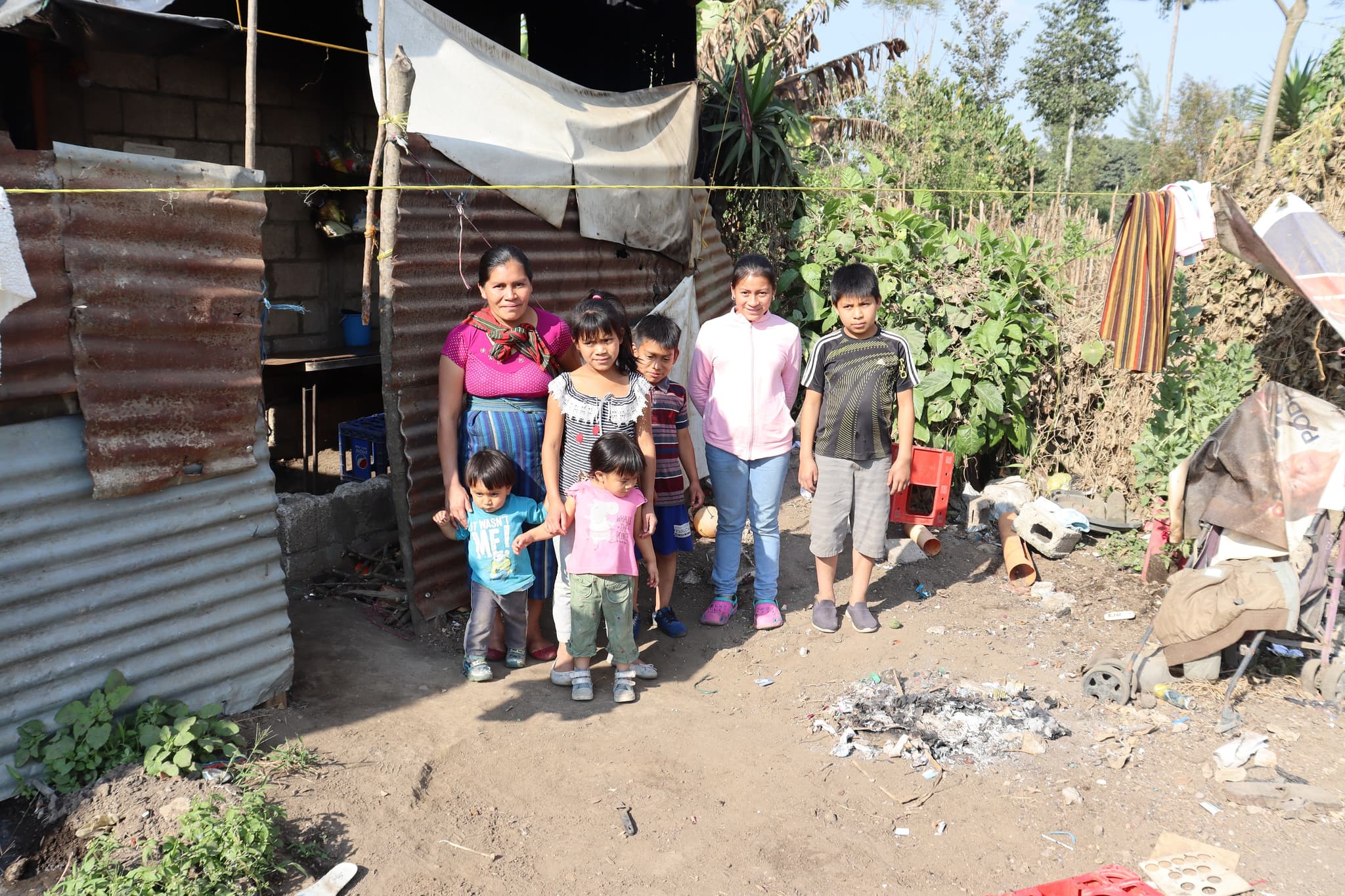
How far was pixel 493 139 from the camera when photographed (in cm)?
465

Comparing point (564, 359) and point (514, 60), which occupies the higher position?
point (514, 60)

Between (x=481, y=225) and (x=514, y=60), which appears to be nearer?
(x=481, y=225)

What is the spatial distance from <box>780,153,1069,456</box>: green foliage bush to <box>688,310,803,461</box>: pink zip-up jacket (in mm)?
2063

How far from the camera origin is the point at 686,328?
675cm

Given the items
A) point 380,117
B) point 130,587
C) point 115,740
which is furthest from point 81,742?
point 380,117

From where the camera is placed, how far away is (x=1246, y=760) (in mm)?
3604

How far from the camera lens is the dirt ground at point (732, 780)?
2.96m

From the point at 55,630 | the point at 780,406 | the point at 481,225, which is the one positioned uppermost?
the point at 481,225

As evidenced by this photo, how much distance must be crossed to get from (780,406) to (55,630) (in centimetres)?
314

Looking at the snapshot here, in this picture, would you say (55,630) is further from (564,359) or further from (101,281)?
(564,359)

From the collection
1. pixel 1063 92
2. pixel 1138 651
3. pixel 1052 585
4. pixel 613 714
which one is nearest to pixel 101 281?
pixel 613 714

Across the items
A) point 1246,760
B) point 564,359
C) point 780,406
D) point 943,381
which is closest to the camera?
point 1246,760

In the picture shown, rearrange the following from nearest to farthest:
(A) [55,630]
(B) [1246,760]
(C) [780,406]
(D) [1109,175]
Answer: (A) [55,630]
(B) [1246,760]
(C) [780,406]
(D) [1109,175]

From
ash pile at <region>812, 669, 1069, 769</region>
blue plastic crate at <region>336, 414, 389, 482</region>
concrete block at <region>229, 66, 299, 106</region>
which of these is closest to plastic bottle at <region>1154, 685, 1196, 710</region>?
ash pile at <region>812, 669, 1069, 769</region>
